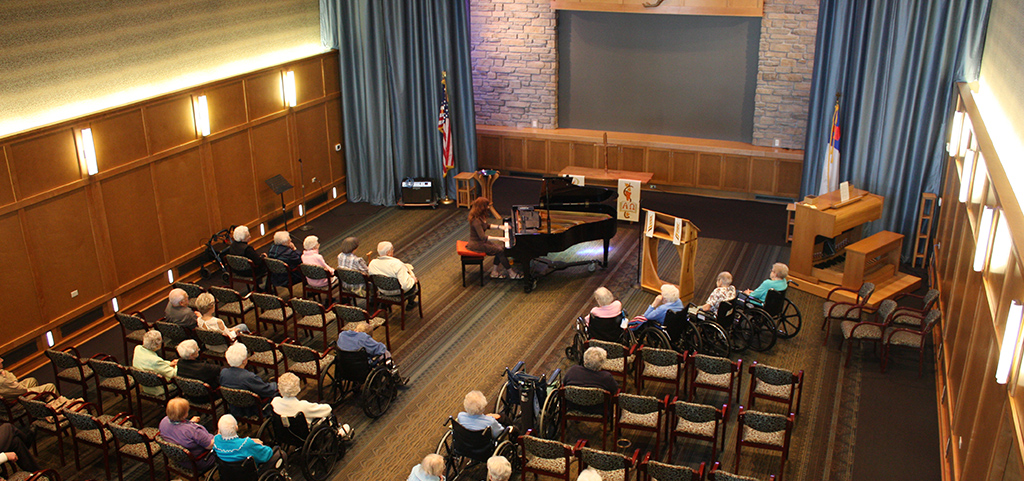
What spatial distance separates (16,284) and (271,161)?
4.01m

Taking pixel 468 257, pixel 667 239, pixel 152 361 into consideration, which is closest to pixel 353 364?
pixel 152 361

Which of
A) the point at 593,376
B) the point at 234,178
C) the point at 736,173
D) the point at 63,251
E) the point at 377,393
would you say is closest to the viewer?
the point at 593,376

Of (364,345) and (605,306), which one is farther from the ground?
(605,306)

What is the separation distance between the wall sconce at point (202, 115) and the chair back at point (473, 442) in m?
5.70

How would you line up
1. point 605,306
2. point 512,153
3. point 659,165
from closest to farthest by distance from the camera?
point 605,306 < point 659,165 < point 512,153

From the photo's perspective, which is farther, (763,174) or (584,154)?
(584,154)

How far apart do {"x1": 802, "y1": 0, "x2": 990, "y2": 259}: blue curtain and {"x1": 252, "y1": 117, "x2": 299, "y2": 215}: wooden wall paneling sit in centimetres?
736

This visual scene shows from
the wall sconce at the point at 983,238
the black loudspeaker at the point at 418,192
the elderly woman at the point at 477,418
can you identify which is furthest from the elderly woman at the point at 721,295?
the black loudspeaker at the point at 418,192

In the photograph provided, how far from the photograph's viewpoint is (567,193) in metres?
10.0

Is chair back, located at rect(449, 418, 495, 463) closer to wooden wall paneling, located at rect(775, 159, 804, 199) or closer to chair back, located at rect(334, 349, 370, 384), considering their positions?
chair back, located at rect(334, 349, 370, 384)

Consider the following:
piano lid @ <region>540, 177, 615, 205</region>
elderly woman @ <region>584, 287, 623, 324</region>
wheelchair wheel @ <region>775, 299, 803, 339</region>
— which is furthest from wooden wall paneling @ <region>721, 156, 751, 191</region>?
elderly woman @ <region>584, 287, 623, 324</region>

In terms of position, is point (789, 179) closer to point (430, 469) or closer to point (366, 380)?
point (366, 380)

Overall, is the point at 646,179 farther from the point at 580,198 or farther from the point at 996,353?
the point at 996,353

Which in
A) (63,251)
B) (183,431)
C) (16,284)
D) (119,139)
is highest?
(119,139)
